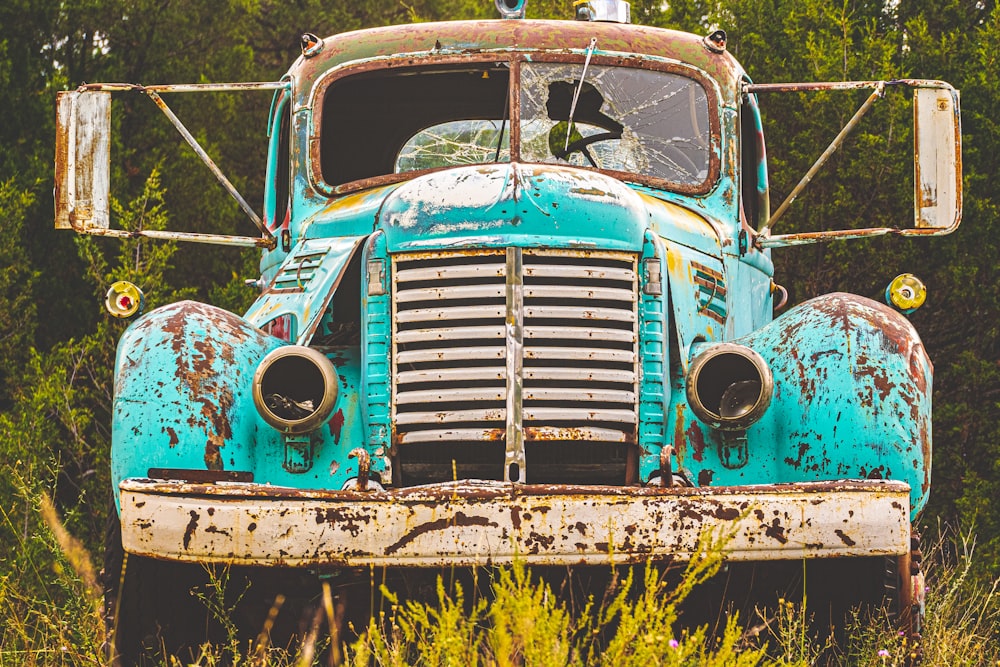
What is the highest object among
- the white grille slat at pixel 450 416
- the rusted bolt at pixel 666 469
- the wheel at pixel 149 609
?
Answer: the white grille slat at pixel 450 416

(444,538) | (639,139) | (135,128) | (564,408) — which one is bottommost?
(444,538)

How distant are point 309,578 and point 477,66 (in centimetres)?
237

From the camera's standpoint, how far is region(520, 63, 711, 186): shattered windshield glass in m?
5.47

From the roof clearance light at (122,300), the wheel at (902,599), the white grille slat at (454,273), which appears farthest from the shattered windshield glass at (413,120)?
the wheel at (902,599)

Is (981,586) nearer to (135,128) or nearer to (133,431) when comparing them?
(133,431)

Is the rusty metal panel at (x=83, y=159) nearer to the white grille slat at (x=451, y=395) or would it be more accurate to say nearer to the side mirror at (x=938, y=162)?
the white grille slat at (x=451, y=395)

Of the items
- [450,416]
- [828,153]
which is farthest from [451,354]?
[828,153]

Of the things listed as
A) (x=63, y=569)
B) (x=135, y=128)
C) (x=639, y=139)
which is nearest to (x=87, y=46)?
(x=135, y=128)

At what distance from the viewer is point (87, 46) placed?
1127 cm

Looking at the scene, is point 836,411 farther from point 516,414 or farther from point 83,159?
point 83,159

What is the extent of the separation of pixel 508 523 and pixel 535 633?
0.41m

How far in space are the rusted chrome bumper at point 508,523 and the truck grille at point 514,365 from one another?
558 millimetres

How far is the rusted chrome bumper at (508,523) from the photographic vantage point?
3510mm

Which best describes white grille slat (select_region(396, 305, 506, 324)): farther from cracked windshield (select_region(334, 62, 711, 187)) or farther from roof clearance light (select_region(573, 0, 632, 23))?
roof clearance light (select_region(573, 0, 632, 23))
